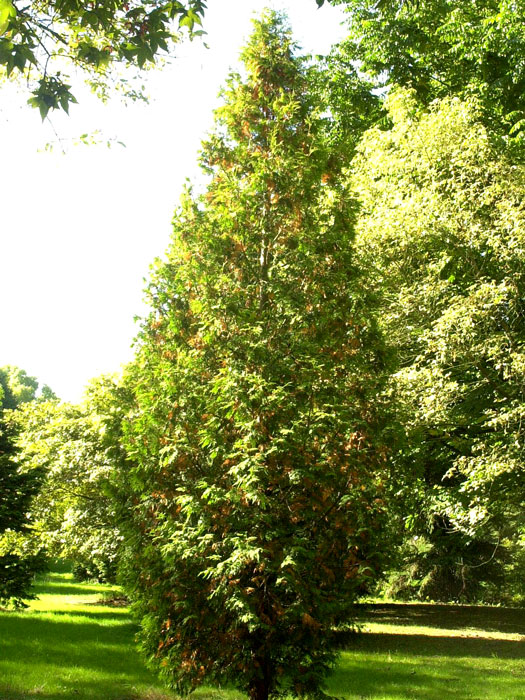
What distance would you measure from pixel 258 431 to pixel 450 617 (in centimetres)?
1752

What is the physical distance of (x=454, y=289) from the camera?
45.9 feet

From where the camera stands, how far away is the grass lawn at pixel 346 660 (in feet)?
31.3

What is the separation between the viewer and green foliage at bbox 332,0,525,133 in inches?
616

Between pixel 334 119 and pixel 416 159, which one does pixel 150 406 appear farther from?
A: pixel 334 119

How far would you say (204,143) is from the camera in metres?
8.75

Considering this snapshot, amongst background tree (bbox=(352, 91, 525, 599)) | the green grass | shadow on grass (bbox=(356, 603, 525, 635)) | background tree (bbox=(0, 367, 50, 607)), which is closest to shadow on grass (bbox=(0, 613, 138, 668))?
background tree (bbox=(0, 367, 50, 607))

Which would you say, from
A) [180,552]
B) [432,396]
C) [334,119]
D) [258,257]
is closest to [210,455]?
[180,552]

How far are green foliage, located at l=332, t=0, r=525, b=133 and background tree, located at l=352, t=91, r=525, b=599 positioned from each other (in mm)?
2076

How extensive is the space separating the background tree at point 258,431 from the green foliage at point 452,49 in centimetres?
953

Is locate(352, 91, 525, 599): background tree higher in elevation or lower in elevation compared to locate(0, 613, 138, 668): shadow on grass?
higher

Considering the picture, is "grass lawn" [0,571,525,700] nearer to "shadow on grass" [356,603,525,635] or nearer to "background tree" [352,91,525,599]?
"shadow on grass" [356,603,525,635]

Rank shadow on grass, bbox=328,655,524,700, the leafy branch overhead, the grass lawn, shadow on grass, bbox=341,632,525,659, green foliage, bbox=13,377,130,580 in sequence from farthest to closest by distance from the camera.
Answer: green foliage, bbox=13,377,130,580 → shadow on grass, bbox=341,632,525,659 → shadow on grass, bbox=328,655,524,700 → the grass lawn → the leafy branch overhead

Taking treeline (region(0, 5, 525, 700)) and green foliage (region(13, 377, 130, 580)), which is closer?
treeline (region(0, 5, 525, 700))

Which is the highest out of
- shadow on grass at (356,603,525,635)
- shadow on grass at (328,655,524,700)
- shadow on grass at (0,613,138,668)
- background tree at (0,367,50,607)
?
background tree at (0,367,50,607)
